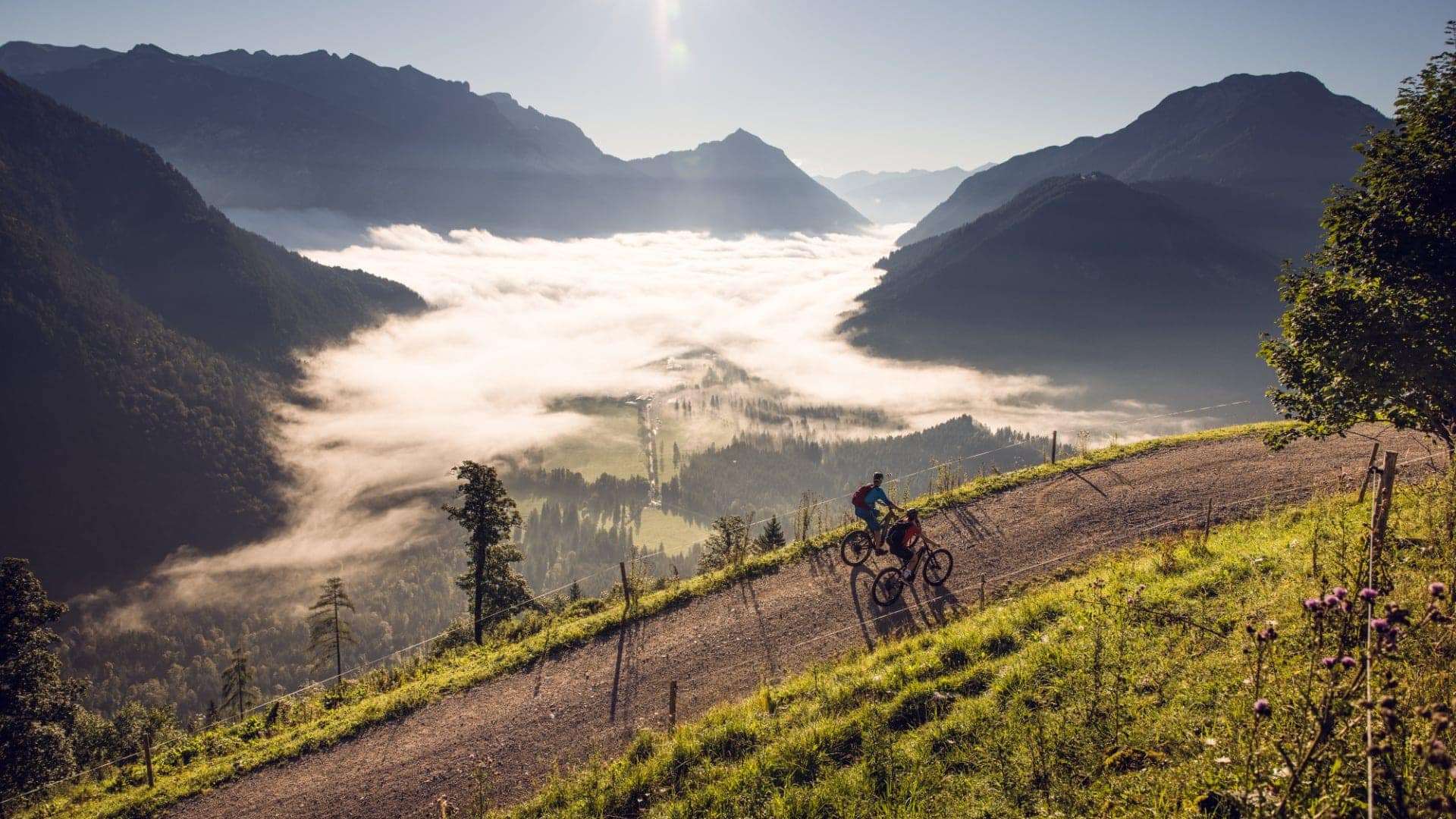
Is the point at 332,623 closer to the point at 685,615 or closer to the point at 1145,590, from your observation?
the point at 685,615

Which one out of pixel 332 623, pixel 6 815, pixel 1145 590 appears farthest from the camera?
pixel 332 623

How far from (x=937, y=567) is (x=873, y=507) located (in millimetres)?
2551

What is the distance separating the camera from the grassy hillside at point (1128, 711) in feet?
15.8

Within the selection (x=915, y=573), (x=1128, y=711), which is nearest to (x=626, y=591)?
(x=915, y=573)

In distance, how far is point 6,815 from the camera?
54.2 ft

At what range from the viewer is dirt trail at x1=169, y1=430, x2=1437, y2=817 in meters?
13.1

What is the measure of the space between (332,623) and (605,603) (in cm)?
3665

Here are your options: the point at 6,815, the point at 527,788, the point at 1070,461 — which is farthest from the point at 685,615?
the point at 6,815

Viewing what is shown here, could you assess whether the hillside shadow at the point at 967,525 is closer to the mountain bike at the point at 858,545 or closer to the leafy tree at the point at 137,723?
the mountain bike at the point at 858,545

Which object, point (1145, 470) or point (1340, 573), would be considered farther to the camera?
point (1145, 470)

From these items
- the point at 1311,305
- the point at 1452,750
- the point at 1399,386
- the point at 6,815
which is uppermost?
the point at 1311,305

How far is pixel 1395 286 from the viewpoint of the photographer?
42.1 ft

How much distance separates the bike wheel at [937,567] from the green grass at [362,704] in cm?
421

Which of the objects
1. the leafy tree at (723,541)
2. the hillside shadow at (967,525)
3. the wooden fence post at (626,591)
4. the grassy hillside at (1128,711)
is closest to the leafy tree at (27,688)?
the wooden fence post at (626,591)
